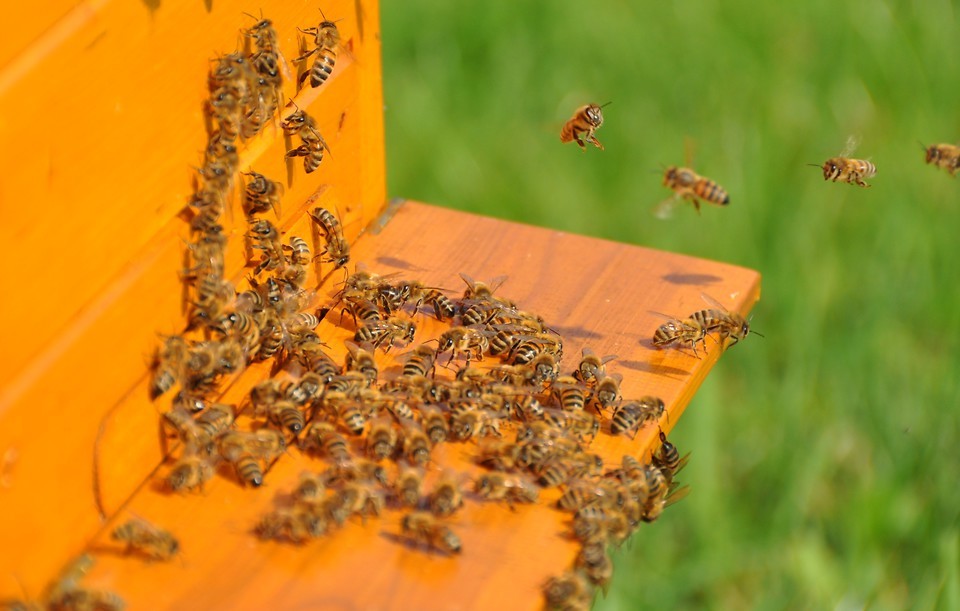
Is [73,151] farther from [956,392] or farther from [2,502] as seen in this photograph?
[956,392]

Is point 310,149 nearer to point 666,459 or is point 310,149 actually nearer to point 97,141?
point 97,141

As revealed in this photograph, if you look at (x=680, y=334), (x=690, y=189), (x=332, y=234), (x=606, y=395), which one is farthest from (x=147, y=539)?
(x=690, y=189)

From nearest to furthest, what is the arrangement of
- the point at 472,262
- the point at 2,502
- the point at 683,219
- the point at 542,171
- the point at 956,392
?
the point at 2,502
the point at 472,262
the point at 956,392
the point at 683,219
the point at 542,171

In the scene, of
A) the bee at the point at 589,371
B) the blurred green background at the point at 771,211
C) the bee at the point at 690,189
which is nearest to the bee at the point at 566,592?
the bee at the point at 589,371

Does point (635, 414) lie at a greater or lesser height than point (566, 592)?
greater

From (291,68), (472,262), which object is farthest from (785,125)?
(291,68)

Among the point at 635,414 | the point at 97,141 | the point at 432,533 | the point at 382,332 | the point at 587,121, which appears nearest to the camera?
the point at 97,141

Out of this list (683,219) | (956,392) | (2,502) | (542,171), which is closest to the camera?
(2,502)
